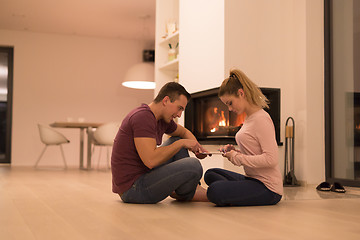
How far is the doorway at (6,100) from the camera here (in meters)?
9.05

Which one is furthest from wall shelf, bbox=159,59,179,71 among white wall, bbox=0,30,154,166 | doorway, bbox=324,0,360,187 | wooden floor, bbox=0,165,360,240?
white wall, bbox=0,30,154,166

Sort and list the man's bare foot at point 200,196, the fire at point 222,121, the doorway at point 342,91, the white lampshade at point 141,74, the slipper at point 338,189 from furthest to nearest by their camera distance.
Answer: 1. the white lampshade at point 141,74
2. the fire at point 222,121
3. the doorway at point 342,91
4. the slipper at point 338,189
5. the man's bare foot at point 200,196

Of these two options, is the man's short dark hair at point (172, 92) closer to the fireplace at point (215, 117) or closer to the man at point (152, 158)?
the man at point (152, 158)

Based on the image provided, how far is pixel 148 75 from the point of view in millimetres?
7574

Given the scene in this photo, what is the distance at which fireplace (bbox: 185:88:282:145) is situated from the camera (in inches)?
173

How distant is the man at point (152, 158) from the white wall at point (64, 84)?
6780 millimetres

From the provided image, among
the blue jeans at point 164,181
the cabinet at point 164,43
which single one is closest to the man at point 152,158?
the blue jeans at point 164,181

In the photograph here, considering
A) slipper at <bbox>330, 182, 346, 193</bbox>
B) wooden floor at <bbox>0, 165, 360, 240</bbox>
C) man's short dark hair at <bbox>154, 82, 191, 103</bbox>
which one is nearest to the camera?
wooden floor at <bbox>0, 165, 360, 240</bbox>

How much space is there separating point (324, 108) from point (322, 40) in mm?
653

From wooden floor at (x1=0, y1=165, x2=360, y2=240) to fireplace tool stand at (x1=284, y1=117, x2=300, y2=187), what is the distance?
1246mm

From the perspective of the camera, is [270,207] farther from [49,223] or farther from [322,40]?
[322,40]

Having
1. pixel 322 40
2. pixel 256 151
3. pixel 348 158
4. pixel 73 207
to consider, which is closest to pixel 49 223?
pixel 73 207

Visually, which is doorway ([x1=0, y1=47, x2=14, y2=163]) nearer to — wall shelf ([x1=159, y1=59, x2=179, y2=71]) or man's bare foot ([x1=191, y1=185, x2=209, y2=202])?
wall shelf ([x1=159, y1=59, x2=179, y2=71])

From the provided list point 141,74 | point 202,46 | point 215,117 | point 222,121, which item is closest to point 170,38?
point 202,46
